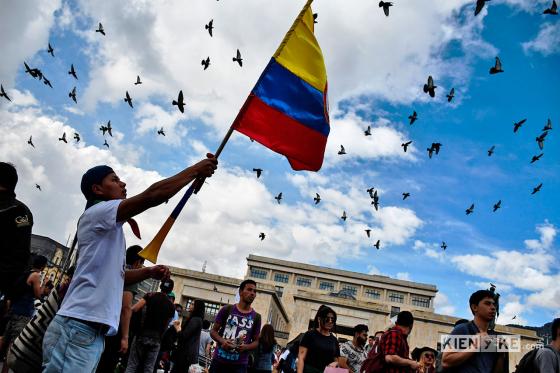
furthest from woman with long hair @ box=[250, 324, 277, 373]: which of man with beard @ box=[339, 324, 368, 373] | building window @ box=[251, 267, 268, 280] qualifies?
building window @ box=[251, 267, 268, 280]

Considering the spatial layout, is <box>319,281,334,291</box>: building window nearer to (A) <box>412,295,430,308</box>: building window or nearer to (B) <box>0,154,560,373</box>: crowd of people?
(A) <box>412,295,430,308</box>: building window

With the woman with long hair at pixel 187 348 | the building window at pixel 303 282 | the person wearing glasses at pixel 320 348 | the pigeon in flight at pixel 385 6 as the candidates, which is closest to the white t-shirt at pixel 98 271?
the person wearing glasses at pixel 320 348

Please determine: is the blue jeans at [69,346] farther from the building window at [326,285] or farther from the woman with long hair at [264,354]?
the building window at [326,285]

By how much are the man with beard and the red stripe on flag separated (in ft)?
10.6

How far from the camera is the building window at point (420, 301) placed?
227ft

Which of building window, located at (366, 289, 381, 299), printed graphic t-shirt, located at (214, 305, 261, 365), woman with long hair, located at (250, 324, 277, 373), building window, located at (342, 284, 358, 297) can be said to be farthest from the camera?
building window, located at (342, 284, 358, 297)

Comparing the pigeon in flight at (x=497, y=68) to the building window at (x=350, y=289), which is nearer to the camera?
the pigeon in flight at (x=497, y=68)

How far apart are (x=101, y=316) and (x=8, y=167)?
53.4 inches

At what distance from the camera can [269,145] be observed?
157 inches

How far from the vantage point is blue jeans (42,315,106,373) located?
2350mm

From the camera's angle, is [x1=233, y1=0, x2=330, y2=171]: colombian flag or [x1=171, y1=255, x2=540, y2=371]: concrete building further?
[x1=171, y1=255, x2=540, y2=371]: concrete building

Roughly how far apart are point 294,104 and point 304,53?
58 centimetres

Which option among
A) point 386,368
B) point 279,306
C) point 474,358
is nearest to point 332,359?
point 386,368

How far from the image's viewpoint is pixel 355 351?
257 inches
